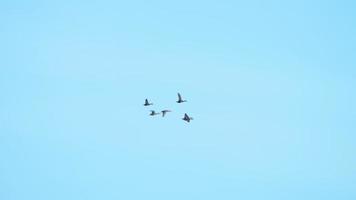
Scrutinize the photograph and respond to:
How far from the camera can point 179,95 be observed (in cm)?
17638

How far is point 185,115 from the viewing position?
A: 17362cm

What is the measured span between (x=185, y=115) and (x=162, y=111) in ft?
23.2

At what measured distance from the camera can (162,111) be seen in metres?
179

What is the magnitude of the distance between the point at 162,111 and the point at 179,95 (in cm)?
533

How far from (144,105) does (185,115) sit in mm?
9394

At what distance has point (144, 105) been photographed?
17800cm

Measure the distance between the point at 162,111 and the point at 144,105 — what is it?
153 inches

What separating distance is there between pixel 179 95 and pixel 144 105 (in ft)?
24.3

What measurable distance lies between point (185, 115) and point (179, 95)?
490 cm
